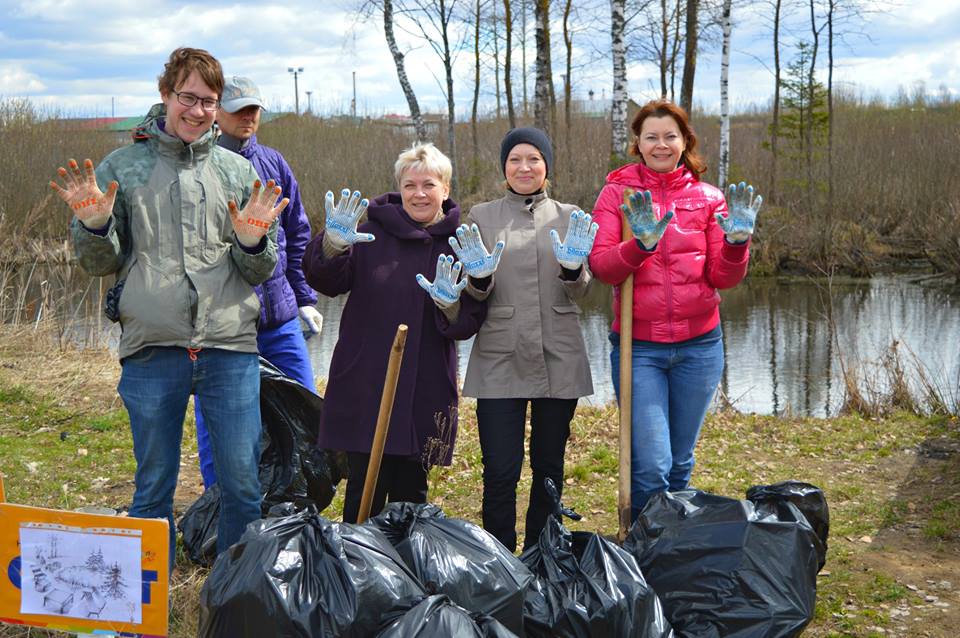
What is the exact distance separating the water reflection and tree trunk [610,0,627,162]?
8.33 ft

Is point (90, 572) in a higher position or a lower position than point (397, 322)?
lower

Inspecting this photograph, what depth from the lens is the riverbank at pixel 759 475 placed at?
3.41m

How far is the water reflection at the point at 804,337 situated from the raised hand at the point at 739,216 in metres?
4.06

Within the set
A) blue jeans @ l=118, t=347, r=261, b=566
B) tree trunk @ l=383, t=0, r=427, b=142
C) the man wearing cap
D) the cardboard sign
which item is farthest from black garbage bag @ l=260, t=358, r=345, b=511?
tree trunk @ l=383, t=0, r=427, b=142

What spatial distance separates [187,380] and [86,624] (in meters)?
0.79

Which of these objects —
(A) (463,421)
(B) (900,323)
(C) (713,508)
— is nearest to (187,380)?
(C) (713,508)

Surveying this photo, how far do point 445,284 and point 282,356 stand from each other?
1.07m

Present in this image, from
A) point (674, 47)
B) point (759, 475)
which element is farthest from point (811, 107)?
point (759, 475)

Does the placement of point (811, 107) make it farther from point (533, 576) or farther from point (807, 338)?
point (533, 576)

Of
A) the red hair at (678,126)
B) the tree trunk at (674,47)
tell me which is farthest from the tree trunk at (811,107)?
the red hair at (678,126)

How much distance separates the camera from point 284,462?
3.77 meters

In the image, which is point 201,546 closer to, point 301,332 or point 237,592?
point 301,332

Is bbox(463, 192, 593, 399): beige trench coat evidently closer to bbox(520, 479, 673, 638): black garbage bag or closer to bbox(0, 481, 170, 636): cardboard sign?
bbox(520, 479, 673, 638): black garbage bag

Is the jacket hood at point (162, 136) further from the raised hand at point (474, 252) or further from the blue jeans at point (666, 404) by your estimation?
the blue jeans at point (666, 404)
